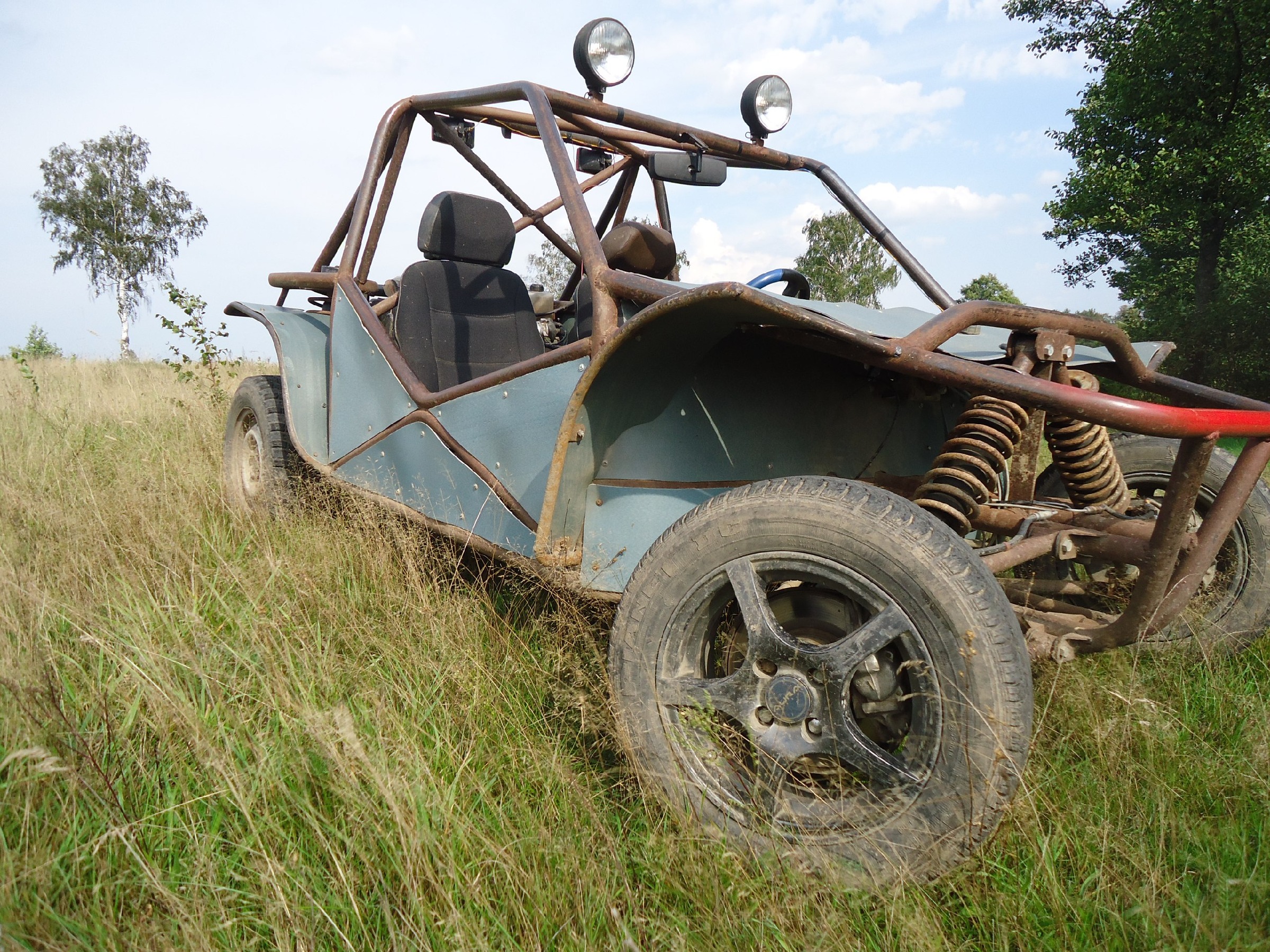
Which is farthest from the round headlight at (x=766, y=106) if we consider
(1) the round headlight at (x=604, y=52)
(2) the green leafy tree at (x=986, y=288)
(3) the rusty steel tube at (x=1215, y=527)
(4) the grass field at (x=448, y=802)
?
(2) the green leafy tree at (x=986, y=288)

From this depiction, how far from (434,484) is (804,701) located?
64.7 inches

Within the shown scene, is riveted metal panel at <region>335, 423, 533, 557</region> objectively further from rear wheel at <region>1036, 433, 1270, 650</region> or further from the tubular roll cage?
rear wheel at <region>1036, 433, 1270, 650</region>

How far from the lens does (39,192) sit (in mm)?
33062

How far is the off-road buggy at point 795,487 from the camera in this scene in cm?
154

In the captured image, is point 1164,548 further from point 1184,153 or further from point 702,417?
point 1184,153

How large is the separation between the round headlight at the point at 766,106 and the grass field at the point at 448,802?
213cm

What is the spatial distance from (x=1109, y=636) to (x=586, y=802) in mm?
1174

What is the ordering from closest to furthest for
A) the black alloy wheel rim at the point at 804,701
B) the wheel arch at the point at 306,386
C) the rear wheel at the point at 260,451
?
the black alloy wheel rim at the point at 804,701 < the wheel arch at the point at 306,386 < the rear wheel at the point at 260,451

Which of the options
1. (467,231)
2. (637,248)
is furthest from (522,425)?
(467,231)

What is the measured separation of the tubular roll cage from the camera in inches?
64.9

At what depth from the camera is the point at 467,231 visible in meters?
3.76

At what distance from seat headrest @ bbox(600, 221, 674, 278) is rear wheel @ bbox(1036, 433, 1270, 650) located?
1657 mm

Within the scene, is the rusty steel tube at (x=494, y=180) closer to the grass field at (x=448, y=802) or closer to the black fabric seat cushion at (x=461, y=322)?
the black fabric seat cushion at (x=461, y=322)

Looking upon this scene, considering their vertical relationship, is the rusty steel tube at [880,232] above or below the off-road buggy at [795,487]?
above
